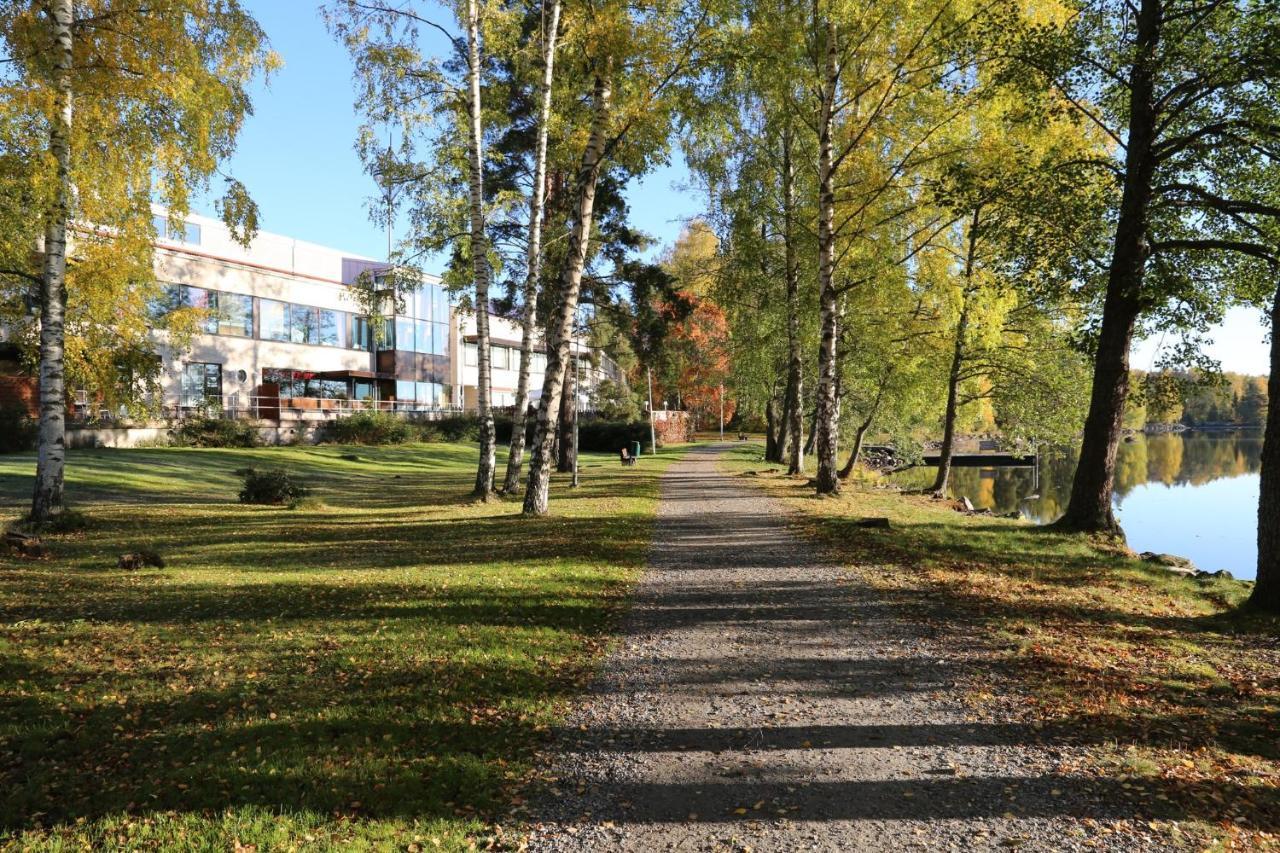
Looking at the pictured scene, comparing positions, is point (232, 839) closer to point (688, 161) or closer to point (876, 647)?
point (876, 647)

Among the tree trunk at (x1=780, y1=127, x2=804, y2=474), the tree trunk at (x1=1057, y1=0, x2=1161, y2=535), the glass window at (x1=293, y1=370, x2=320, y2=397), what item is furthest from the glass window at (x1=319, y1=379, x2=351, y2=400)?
the tree trunk at (x1=1057, y1=0, x2=1161, y2=535)

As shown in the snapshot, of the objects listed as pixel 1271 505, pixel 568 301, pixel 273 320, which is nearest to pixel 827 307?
pixel 568 301

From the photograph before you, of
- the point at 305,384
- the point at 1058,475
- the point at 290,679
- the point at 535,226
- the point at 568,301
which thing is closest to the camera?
the point at 290,679

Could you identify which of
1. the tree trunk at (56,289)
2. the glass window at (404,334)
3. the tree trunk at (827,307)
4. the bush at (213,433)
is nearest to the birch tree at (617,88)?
the tree trunk at (827,307)

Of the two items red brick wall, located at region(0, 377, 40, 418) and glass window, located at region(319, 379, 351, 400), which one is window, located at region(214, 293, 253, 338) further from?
red brick wall, located at region(0, 377, 40, 418)

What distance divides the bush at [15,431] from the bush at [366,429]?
12.2 m

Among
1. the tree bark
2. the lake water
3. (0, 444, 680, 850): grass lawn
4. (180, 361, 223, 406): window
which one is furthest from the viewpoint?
(180, 361, 223, 406): window

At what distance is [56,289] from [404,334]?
3425 centimetres

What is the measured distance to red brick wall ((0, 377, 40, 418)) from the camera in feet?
85.5

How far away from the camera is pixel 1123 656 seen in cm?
609

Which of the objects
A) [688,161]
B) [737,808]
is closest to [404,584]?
[737,808]

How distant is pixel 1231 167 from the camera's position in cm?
1071

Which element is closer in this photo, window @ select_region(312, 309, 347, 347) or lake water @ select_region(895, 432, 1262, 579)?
lake water @ select_region(895, 432, 1262, 579)

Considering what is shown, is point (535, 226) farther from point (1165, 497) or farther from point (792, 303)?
point (1165, 497)
